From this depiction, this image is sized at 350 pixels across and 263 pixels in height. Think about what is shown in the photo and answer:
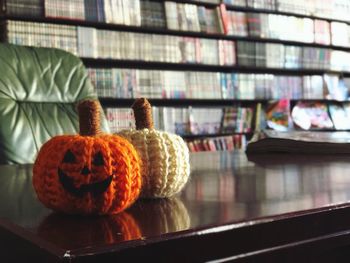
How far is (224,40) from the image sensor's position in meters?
3.28

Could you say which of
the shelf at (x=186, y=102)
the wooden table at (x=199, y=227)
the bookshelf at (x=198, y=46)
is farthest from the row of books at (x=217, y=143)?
the wooden table at (x=199, y=227)

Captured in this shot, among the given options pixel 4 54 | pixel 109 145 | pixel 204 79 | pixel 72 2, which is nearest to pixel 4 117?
pixel 4 54

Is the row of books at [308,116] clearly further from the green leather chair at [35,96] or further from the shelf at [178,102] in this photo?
the green leather chair at [35,96]

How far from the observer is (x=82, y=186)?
47 centimetres

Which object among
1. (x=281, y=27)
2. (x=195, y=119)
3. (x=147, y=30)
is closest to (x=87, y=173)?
(x=147, y=30)

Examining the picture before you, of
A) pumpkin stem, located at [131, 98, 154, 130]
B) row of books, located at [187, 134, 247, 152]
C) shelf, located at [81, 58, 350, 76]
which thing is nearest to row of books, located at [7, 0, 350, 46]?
shelf, located at [81, 58, 350, 76]

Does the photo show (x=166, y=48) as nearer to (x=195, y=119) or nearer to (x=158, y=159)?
(x=195, y=119)

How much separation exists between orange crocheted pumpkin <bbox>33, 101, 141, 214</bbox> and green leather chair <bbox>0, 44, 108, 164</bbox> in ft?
3.09

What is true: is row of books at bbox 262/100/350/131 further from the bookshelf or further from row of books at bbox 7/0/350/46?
row of books at bbox 7/0/350/46

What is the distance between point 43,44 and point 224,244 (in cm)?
238

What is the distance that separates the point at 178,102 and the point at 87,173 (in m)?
2.80

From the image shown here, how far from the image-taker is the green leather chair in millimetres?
1419

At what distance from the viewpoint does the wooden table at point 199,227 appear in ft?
1.24

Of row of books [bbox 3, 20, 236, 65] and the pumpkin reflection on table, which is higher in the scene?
row of books [bbox 3, 20, 236, 65]
